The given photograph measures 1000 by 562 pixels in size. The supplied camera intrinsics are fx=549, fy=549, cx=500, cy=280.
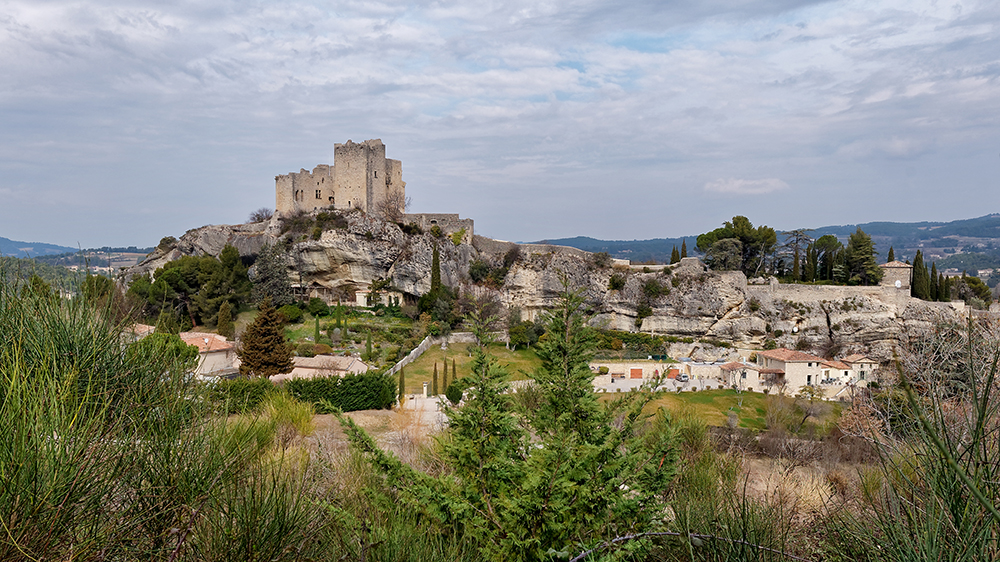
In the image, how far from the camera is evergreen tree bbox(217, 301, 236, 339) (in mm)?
24938

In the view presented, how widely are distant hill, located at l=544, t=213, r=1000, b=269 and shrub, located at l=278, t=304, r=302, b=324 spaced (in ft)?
254

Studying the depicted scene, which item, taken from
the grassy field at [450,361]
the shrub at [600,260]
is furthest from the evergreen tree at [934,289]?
the grassy field at [450,361]

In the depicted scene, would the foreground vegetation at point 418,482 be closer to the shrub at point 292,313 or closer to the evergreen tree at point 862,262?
the shrub at point 292,313

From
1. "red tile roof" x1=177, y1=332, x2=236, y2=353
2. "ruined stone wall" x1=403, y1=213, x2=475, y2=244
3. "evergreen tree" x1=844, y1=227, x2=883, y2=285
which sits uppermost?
"ruined stone wall" x1=403, y1=213, x2=475, y2=244

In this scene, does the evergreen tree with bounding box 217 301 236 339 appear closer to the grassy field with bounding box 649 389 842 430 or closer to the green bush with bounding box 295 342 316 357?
the green bush with bounding box 295 342 316 357

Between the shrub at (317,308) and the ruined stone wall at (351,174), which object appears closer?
the shrub at (317,308)

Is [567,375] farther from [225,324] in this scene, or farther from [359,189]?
[359,189]

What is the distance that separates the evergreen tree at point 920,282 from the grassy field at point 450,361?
83.4 ft

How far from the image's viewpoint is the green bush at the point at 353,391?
15.7 m

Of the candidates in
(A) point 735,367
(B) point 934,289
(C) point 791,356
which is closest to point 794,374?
(C) point 791,356

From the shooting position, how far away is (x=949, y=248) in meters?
129

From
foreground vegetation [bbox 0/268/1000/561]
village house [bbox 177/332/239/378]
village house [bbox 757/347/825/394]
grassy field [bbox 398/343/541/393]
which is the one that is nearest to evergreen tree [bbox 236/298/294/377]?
village house [bbox 177/332/239/378]

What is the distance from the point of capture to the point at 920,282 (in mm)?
34062

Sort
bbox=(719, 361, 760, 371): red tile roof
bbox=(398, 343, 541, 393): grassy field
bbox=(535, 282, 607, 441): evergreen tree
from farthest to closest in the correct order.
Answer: bbox=(719, 361, 760, 371): red tile roof
bbox=(398, 343, 541, 393): grassy field
bbox=(535, 282, 607, 441): evergreen tree
